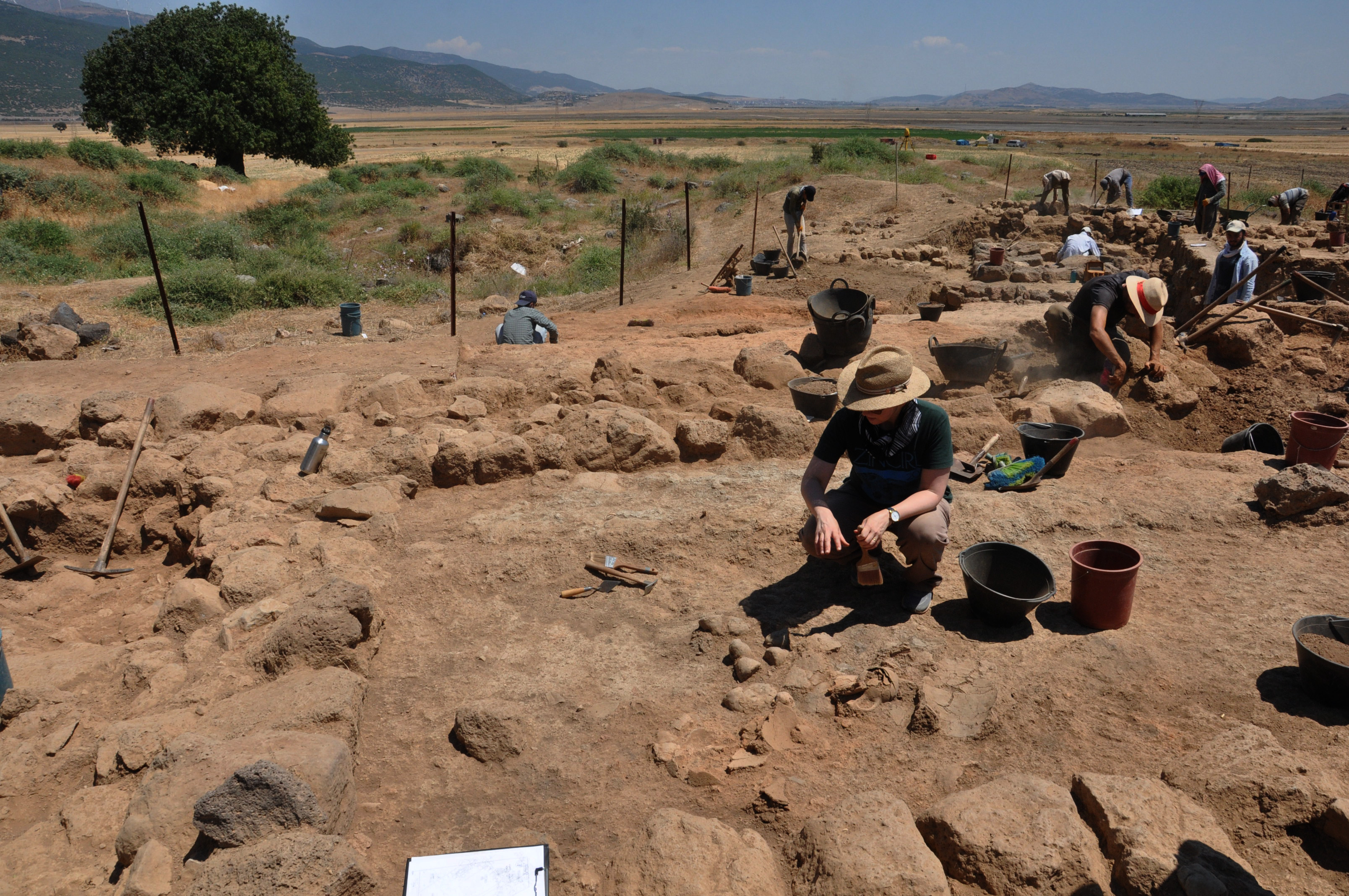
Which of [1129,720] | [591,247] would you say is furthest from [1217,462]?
[591,247]

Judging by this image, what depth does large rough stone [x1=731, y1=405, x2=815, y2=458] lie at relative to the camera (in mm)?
5758

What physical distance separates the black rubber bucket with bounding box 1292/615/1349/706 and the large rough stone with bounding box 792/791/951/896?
1.67 metres

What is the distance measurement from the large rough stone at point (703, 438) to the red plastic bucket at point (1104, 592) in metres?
2.49

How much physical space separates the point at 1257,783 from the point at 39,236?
19629 mm

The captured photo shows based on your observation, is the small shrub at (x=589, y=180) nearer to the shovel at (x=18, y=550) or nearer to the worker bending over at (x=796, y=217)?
the worker bending over at (x=796, y=217)

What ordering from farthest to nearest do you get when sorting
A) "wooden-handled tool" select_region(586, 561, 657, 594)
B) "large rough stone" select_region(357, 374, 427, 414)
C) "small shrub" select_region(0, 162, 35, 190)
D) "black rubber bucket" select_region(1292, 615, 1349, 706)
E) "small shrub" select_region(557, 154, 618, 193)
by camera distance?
"small shrub" select_region(557, 154, 618, 193)
"small shrub" select_region(0, 162, 35, 190)
"large rough stone" select_region(357, 374, 427, 414)
"wooden-handled tool" select_region(586, 561, 657, 594)
"black rubber bucket" select_region(1292, 615, 1349, 706)

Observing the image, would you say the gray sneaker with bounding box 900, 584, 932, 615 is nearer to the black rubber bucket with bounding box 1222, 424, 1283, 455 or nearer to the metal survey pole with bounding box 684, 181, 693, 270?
the black rubber bucket with bounding box 1222, 424, 1283, 455

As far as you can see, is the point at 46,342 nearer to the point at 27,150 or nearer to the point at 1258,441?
the point at 1258,441

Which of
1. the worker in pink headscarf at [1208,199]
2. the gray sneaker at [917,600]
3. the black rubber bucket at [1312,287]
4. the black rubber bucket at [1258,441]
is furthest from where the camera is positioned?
the worker in pink headscarf at [1208,199]

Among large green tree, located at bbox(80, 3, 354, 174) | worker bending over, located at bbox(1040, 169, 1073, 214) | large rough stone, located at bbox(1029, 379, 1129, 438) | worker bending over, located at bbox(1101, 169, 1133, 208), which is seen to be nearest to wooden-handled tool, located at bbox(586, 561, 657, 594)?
large rough stone, located at bbox(1029, 379, 1129, 438)

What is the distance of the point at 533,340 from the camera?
9.16 metres

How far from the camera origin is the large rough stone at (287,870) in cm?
218

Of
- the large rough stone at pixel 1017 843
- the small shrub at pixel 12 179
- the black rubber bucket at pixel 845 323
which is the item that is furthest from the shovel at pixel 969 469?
the small shrub at pixel 12 179

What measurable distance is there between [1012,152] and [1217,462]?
47.9 meters
